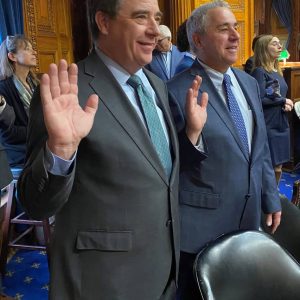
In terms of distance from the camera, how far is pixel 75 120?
954mm

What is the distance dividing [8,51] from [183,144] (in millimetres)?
1902

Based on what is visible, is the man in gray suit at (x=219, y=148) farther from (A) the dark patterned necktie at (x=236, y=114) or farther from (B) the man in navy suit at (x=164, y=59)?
(B) the man in navy suit at (x=164, y=59)

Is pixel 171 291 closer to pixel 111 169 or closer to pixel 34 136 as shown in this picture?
pixel 111 169

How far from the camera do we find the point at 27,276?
8.93 feet

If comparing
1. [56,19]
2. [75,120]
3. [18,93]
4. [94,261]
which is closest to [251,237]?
[94,261]

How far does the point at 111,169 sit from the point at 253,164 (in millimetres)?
698

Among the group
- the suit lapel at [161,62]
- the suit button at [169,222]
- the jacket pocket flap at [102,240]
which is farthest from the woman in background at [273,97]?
the jacket pocket flap at [102,240]

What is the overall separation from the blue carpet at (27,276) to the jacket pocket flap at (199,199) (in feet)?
4.52

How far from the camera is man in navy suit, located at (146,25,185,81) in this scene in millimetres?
3119

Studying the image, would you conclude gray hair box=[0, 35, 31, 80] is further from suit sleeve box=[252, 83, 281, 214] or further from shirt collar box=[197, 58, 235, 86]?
suit sleeve box=[252, 83, 281, 214]

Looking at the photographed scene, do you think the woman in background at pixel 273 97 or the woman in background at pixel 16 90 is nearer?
the woman in background at pixel 16 90

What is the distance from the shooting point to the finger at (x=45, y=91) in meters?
0.92

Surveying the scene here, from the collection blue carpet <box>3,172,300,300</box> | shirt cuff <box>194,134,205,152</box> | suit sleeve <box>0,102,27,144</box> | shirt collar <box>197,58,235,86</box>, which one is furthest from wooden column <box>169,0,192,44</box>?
shirt cuff <box>194,134,205,152</box>

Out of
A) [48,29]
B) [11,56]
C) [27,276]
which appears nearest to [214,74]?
[11,56]
